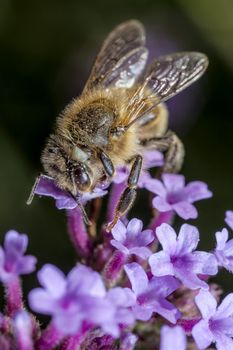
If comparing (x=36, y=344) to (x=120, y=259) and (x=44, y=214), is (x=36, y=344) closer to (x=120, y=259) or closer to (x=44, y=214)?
(x=120, y=259)

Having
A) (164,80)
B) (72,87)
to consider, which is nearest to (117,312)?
(164,80)

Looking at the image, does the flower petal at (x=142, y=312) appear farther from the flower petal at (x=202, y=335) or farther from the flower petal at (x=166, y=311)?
the flower petal at (x=202, y=335)

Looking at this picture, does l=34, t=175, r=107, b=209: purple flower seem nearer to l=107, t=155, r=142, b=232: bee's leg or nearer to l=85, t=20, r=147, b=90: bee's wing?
l=107, t=155, r=142, b=232: bee's leg

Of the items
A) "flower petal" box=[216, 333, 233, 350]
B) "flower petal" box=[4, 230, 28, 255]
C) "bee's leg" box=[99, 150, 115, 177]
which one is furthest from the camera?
"bee's leg" box=[99, 150, 115, 177]

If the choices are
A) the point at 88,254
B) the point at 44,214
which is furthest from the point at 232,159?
the point at 88,254

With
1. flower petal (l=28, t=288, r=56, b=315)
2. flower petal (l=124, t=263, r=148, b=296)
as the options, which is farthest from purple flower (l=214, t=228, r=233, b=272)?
flower petal (l=28, t=288, r=56, b=315)

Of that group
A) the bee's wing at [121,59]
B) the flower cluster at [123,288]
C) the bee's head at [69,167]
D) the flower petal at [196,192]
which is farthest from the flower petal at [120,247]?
the bee's wing at [121,59]
